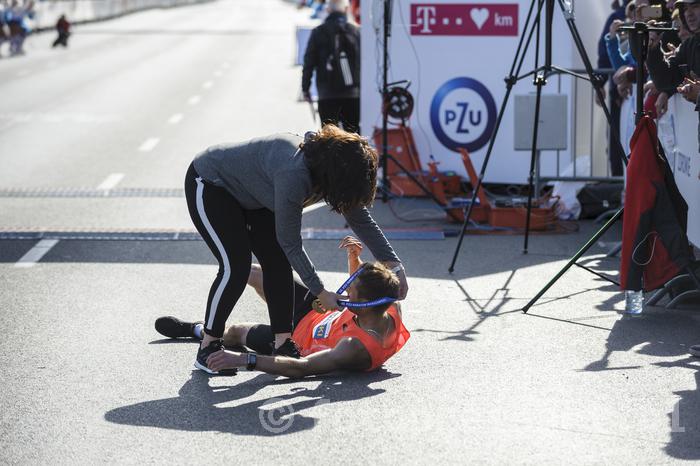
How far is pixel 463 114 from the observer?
12602 mm

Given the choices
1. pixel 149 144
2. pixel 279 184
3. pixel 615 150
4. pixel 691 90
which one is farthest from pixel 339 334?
pixel 149 144

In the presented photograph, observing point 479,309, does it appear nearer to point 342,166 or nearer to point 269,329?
point 269,329

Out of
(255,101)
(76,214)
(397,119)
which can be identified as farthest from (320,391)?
(255,101)

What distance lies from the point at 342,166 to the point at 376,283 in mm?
703

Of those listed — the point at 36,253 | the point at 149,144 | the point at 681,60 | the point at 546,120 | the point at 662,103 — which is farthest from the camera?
the point at 149,144

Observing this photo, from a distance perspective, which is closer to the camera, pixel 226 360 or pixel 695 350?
pixel 226 360

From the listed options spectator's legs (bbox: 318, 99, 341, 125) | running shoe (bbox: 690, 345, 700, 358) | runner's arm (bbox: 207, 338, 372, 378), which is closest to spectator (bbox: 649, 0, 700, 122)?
running shoe (bbox: 690, 345, 700, 358)

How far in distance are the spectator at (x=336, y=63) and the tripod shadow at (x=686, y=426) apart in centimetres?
706

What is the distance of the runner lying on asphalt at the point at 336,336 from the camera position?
5891mm

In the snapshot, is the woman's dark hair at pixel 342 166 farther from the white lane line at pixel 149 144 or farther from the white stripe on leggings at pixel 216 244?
the white lane line at pixel 149 144

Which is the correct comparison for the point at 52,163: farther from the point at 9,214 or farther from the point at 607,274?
the point at 607,274

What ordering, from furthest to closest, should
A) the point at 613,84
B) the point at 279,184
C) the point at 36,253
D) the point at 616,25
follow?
the point at 613,84 < the point at 36,253 < the point at 616,25 < the point at 279,184

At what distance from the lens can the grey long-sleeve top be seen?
220 inches

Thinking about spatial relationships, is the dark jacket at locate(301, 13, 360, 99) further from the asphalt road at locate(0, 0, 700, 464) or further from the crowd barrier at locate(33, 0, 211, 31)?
the crowd barrier at locate(33, 0, 211, 31)
